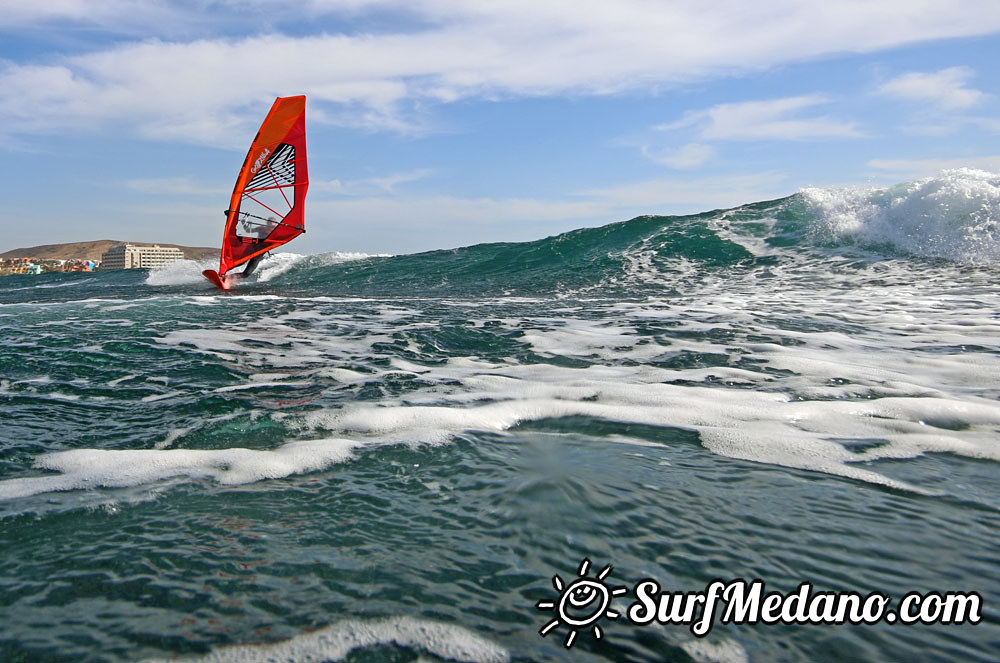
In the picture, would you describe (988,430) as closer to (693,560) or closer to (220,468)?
(693,560)

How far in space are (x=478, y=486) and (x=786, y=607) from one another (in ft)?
3.01

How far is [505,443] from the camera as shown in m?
2.40

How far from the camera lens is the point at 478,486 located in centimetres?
195

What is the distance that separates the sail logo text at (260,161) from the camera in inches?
504

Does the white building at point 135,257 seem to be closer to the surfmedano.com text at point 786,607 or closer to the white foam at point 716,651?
the surfmedano.com text at point 786,607

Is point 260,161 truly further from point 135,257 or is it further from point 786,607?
point 135,257

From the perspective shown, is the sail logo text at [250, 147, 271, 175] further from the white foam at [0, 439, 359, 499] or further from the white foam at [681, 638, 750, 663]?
the white foam at [681, 638, 750, 663]

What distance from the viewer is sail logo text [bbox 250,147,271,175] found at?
12812 millimetres

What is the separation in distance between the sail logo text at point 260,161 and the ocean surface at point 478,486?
8.16 m

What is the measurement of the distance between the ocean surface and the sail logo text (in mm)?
8156

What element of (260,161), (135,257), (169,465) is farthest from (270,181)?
(135,257)

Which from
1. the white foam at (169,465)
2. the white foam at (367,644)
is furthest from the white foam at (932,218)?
the white foam at (367,644)

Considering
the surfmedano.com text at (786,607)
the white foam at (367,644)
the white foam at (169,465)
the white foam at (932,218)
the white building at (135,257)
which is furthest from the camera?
the white building at (135,257)

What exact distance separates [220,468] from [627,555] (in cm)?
138
